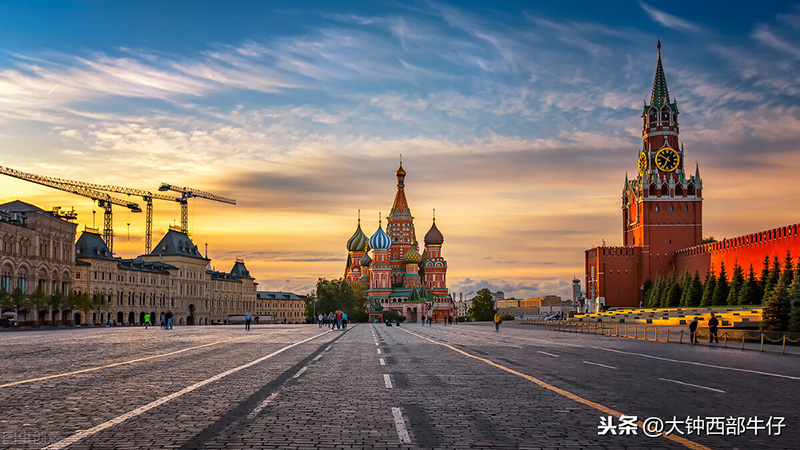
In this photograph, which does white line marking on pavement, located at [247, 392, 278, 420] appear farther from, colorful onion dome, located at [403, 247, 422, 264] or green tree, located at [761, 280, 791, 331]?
colorful onion dome, located at [403, 247, 422, 264]

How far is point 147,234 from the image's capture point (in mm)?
173125

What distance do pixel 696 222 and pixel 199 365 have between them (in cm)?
10494

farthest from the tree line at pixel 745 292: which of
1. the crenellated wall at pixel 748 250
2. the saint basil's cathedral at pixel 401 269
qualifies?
the saint basil's cathedral at pixel 401 269

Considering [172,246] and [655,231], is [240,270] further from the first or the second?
[655,231]

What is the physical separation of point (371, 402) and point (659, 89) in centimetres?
11673

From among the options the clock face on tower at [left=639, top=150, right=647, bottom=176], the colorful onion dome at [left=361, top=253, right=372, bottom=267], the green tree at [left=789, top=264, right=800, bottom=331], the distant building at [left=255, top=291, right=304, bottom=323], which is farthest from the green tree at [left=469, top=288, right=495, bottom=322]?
the green tree at [left=789, top=264, right=800, bottom=331]

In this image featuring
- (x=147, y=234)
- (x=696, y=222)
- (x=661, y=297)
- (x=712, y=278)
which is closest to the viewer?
(x=712, y=278)

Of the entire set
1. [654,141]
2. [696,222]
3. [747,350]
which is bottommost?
[747,350]

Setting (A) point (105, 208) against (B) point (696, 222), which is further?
(A) point (105, 208)

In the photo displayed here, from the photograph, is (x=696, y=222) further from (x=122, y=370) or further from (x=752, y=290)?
(x=122, y=370)

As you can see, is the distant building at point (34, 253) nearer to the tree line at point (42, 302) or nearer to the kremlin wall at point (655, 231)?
the tree line at point (42, 302)

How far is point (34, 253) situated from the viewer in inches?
3091

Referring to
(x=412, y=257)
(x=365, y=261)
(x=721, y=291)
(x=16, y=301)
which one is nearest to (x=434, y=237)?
(x=412, y=257)

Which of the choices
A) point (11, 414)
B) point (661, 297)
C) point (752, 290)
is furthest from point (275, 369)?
point (661, 297)
